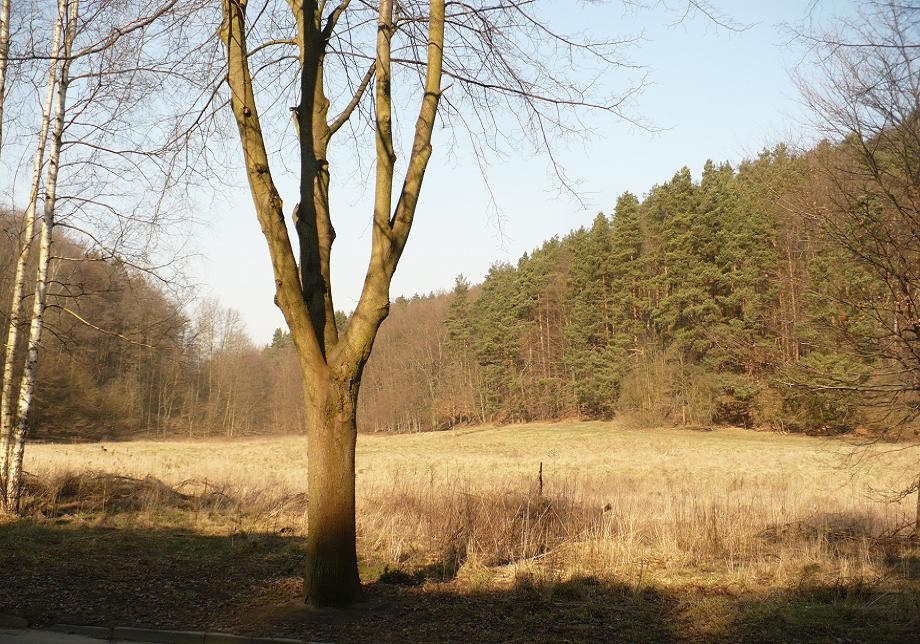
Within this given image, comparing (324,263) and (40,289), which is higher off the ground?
(40,289)

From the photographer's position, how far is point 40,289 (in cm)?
1020

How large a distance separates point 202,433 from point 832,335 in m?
54.3

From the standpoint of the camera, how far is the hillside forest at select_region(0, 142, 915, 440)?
Answer: 356 inches

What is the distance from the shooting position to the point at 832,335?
28.6 ft

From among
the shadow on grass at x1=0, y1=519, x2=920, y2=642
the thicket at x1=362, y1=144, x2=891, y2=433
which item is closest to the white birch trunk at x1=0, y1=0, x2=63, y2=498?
the shadow on grass at x1=0, y1=519, x2=920, y2=642

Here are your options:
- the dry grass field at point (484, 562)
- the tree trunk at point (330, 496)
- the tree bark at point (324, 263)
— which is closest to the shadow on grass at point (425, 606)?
the dry grass field at point (484, 562)

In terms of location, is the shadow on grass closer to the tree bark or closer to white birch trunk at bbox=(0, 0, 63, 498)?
the tree bark

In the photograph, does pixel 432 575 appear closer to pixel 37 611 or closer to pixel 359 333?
pixel 359 333

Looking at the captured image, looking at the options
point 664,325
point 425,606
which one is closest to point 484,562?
point 425,606

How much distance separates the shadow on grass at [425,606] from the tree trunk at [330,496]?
0.69 feet

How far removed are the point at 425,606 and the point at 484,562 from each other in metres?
1.94

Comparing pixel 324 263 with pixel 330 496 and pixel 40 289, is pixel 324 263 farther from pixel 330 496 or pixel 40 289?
pixel 40 289

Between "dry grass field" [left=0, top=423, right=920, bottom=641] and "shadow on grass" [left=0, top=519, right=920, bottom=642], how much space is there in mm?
24

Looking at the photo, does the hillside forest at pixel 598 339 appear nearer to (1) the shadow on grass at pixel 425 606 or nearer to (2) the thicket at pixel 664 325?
(2) the thicket at pixel 664 325
